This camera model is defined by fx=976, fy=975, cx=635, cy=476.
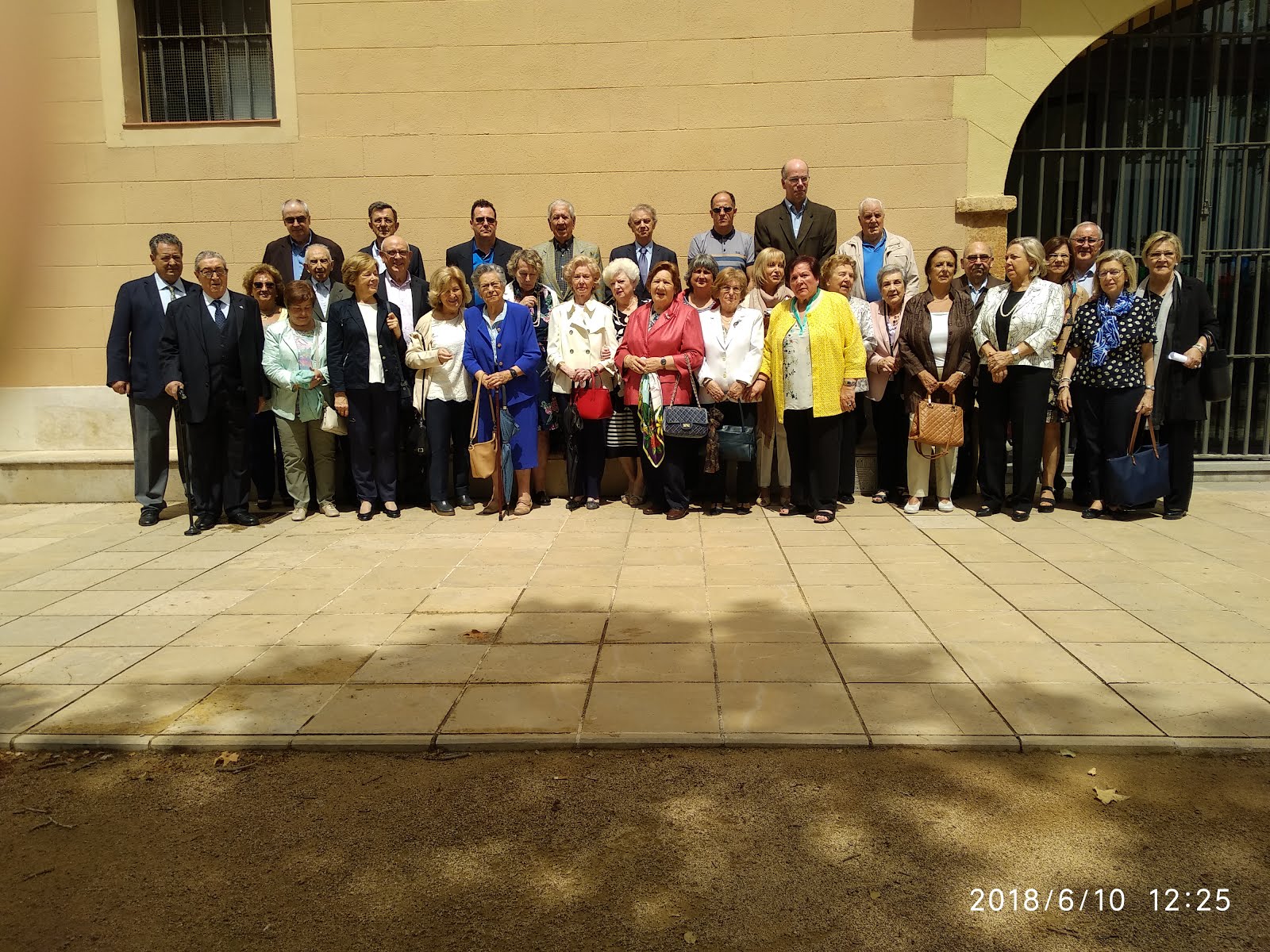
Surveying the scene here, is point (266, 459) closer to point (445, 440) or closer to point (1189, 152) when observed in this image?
point (445, 440)

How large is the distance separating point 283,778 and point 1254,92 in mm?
9363

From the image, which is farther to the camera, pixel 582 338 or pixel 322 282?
pixel 322 282

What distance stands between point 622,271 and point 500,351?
3.63 feet

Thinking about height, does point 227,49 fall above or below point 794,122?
above

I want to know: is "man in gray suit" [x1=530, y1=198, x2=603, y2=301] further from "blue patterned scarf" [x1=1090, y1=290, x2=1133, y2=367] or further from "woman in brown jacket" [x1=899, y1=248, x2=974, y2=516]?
"blue patterned scarf" [x1=1090, y1=290, x2=1133, y2=367]

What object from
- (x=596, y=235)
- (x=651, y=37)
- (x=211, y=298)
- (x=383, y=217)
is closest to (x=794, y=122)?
(x=651, y=37)

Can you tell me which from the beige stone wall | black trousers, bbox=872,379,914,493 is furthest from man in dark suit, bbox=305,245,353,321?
black trousers, bbox=872,379,914,493

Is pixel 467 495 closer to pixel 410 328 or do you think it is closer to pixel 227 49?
pixel 410 328

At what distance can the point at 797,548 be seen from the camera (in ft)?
20.3

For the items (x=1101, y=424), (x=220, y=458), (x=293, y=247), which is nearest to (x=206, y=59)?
(x=293, y=247)

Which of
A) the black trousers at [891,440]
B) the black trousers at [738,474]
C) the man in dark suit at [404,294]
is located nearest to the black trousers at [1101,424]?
the black trousers at [891,440]

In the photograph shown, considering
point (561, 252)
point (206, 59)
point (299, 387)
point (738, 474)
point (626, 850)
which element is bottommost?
point (626, 850)

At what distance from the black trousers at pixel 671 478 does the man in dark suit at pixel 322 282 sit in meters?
2.67

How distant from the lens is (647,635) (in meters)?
4.50
